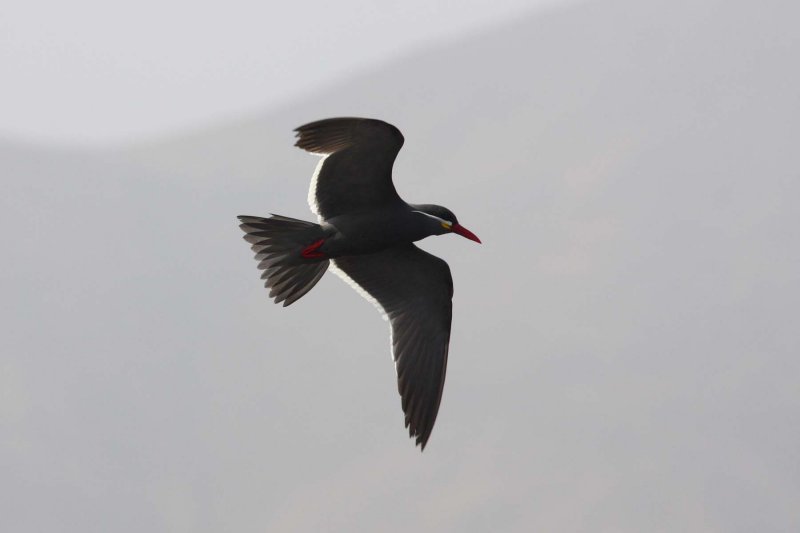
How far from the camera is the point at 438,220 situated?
1027 cm

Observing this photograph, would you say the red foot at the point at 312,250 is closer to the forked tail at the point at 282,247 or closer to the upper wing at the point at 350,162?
the forked tail at the point at 282,247

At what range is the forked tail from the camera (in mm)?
10109

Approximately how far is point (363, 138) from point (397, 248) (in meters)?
1.67

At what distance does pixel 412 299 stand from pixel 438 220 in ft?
3.98

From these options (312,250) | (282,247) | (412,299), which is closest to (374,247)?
(312,250)

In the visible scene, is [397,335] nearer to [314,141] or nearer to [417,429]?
[417,429]

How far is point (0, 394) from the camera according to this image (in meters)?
100

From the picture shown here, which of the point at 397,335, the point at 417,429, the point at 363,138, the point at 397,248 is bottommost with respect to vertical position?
the point at 417,429

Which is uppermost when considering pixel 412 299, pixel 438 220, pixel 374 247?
pixel 438 220

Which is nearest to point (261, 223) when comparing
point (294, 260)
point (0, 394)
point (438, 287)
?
point (294, 260)

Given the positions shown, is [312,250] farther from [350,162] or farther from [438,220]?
[438,220]

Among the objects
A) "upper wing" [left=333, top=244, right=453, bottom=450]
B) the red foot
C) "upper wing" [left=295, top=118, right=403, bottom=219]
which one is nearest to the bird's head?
"upper wing" [left=295, top=118, right=403, bottom=219]

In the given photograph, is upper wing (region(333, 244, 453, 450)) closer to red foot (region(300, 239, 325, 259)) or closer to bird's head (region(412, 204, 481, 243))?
bird's head (region(412, 204, 481, 243))

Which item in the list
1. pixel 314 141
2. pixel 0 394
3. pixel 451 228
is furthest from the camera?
pixel 0 394
